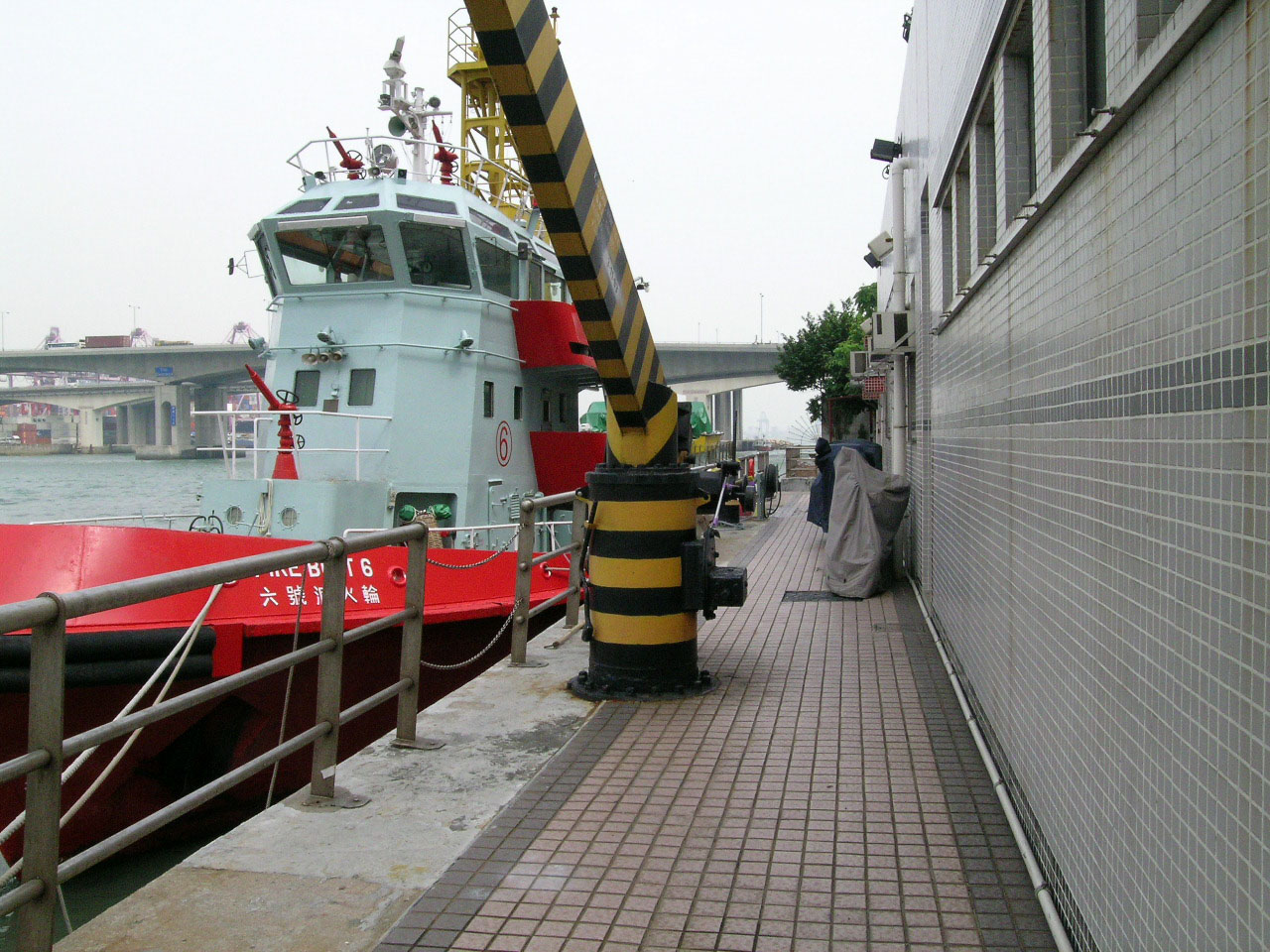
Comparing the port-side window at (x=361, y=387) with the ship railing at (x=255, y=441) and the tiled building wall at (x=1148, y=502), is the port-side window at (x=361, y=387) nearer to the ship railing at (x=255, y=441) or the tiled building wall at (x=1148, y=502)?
the ship railing at (x=255, y=441)

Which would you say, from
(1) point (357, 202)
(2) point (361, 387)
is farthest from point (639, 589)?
(1) point (357, 202)

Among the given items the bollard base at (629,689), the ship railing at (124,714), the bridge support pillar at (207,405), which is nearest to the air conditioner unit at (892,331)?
the bollard base at (629,689)

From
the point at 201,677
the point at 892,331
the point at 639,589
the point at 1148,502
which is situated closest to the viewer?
the point at 1148,502

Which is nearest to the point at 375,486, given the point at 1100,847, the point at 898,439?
the point at 898,439

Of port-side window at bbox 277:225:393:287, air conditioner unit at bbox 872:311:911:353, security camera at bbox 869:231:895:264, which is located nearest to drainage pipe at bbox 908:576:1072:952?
air conditioner unit at bbox 872:311:911:353

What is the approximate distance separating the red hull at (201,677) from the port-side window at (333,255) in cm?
374

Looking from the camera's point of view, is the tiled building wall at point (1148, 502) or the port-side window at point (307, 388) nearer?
the tiled building wall at point (1148, 502)

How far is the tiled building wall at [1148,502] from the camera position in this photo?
71.0 inches

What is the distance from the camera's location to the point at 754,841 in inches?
150

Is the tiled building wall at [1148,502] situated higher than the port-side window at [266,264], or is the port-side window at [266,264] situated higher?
the port-side window at [266,264]

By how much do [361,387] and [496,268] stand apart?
1937 millimetres

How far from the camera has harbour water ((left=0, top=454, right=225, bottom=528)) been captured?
28234 millimetres

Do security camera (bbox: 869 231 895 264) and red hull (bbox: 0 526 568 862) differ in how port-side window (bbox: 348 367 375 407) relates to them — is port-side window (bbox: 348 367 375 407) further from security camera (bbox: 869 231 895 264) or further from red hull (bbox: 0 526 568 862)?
security camera (bbox: 869 231 895 264)

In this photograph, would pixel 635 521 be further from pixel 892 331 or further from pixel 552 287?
pixel 552 287
